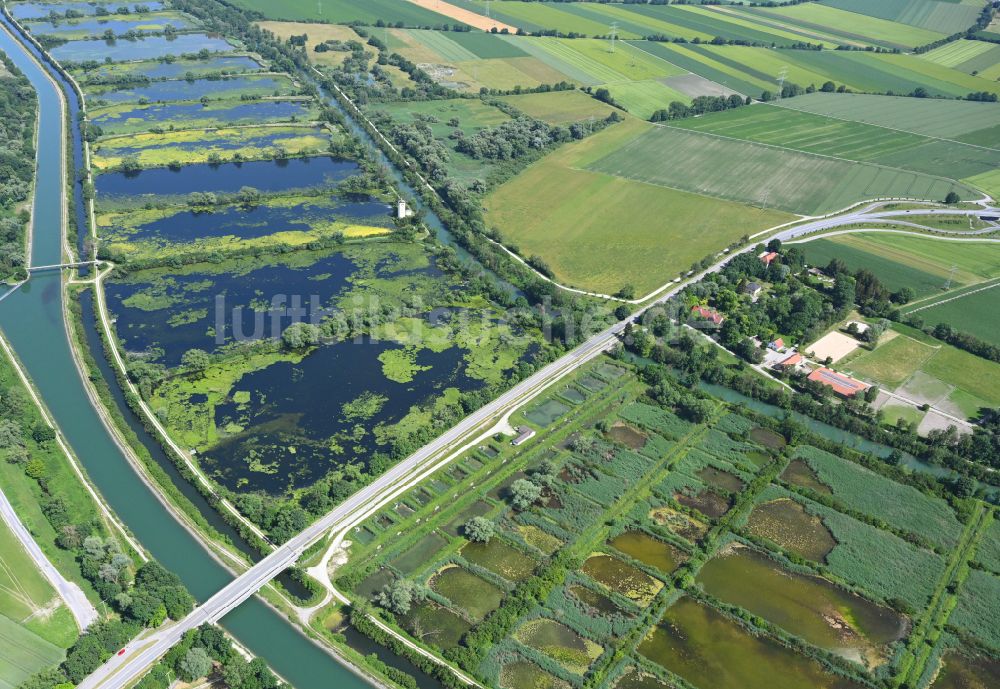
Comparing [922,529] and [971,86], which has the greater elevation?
[971,86]

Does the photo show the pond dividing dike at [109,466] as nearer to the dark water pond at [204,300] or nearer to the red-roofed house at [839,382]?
the dark water pond at [204,300]

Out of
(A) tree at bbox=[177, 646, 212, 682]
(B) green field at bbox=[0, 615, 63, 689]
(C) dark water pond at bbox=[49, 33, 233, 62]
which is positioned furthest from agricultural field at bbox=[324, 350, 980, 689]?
(C) dark water pond at bbox=[49, 33, 233, 62]

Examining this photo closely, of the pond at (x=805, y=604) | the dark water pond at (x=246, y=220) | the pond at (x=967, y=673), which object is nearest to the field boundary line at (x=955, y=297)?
the pond at (x=805, y=604)

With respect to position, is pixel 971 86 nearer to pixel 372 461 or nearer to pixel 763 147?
pixel 763 147

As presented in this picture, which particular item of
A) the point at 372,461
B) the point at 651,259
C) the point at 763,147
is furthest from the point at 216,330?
the point at 763,147

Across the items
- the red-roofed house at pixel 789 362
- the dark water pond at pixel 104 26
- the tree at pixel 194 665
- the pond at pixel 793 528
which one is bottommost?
the tree at pixel 194 665

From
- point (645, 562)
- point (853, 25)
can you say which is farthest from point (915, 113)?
point (645, 562)
